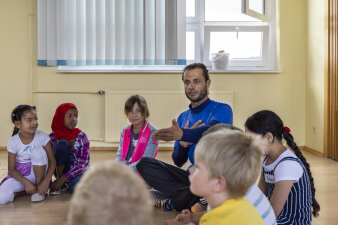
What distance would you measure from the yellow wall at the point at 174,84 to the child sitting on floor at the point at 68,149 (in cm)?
178

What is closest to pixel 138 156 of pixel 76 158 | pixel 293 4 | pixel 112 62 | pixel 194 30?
pixel 76 158

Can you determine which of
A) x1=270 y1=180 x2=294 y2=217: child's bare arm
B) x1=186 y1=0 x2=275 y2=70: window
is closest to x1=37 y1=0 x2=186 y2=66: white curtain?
x1=186 y1=0 x2=275 y2=70: window

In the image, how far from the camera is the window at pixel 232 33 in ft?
16.3

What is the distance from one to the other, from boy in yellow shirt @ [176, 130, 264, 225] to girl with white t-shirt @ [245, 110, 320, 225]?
2.00ft

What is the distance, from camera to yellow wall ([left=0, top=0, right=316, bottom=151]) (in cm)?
481

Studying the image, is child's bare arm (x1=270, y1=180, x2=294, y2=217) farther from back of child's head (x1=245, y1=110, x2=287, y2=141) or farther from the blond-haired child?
the blond-haired child

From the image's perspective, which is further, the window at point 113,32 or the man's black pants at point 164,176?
the window at point 113,32

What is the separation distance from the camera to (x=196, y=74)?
8.23 feet

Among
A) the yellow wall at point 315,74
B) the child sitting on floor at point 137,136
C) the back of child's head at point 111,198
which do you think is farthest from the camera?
the yellow wall at point 315,74

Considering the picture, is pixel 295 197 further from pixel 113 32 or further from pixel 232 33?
pixel 232 33

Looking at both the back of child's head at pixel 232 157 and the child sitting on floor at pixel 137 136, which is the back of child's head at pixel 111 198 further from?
Result: the child sitting on floor at pixel 137 136

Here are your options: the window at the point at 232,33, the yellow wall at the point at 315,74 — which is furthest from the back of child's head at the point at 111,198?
the window at the point at 232,33

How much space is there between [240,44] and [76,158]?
2.80 metres

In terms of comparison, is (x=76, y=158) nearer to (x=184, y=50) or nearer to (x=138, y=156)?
(x=138, y=156)
